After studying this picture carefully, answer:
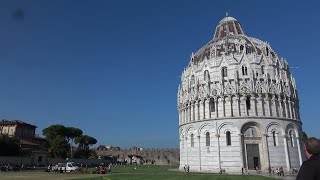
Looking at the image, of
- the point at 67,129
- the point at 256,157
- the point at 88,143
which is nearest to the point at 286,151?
the point at 256,157

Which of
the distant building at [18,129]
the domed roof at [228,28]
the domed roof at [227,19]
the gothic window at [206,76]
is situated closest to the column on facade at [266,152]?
the gothic window at [206,76]

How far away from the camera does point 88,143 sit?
10612 cm

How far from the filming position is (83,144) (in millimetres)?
103438

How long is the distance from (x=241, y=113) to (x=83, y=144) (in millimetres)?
67163

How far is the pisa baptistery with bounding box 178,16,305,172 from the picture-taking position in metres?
51.8

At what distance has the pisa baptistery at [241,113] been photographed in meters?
51.8

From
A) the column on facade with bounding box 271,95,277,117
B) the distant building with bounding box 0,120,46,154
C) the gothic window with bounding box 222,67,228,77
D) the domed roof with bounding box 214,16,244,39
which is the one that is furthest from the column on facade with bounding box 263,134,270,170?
the distant building with bounding box 0,120,46,154

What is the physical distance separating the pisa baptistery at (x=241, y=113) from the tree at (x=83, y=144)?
44742mm

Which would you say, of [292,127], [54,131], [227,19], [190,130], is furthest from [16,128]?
[292,127]

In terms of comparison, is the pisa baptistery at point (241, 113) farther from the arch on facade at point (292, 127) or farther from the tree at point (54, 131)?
the tree at point (54, 131)

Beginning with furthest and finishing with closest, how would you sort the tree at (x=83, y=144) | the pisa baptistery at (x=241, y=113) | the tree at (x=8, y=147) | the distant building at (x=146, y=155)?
the distant building at (x=146, y=155)
the tree at (x=83, y=144)
the tree at (x=8, y=147)
the pisa baptistery at (x=241, y=113)

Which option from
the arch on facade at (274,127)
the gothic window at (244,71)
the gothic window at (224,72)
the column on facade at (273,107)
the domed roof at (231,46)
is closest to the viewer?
the arch on facade at (274,127)

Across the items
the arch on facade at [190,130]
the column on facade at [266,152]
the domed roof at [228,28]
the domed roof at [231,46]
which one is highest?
the domed roof at [228,28]

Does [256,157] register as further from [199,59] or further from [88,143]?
[88,143]
